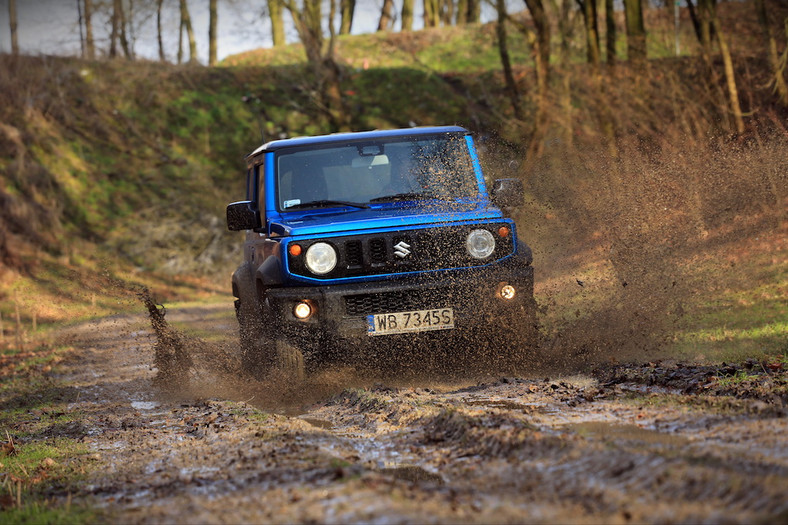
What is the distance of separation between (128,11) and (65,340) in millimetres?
28468

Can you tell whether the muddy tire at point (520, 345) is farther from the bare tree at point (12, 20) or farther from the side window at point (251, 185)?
the bare tree at point (12, 20)

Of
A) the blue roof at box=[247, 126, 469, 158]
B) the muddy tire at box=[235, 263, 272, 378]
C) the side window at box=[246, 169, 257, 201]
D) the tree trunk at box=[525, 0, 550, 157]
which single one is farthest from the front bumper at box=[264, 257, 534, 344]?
the tree trunk at box=[525, 0, 550, 157]

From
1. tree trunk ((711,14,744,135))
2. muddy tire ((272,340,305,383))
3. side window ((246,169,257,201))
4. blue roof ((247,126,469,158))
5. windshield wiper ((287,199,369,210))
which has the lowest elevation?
muddy tire ((272,340,305,383))

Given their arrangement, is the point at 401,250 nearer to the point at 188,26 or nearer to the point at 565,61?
the point at 565,61

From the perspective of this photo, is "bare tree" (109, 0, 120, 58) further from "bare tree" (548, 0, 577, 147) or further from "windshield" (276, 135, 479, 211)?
"windshield" (276, 135, 479, 211)

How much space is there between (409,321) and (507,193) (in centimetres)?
153

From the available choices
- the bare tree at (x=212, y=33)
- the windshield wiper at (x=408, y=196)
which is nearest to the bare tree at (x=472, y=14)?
the bare tree at (x=212, y=33)

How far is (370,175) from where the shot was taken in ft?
26.6

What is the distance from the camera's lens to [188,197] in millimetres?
28531

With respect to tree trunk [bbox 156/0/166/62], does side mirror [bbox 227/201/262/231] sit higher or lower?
lower

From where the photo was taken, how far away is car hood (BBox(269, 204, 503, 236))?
Answer: 288 inches

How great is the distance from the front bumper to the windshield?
901mm

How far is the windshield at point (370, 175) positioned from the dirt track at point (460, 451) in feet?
5.04

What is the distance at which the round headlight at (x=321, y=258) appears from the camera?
724 centimetres
